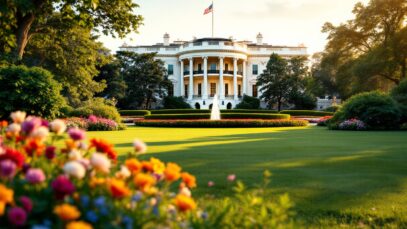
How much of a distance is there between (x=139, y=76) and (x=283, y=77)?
18995 mm

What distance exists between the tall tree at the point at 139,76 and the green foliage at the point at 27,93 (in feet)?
110

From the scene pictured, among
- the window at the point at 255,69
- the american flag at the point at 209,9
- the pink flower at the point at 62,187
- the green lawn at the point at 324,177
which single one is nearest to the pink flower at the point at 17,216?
the pink flower at the point at 62,187

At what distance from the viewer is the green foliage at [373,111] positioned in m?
21.0

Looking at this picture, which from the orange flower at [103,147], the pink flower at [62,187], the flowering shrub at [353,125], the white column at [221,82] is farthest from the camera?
the white column at [221,82]

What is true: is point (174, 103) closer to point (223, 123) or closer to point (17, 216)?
point (223, 123)

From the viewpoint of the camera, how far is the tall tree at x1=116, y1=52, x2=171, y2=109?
49.8 metres

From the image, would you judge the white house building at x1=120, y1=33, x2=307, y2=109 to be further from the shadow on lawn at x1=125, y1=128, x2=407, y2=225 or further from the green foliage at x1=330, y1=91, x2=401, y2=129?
the shadow on lawn at x1=125, y1=128, x2=407, y2=225

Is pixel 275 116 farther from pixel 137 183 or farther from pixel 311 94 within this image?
pixel 137 183

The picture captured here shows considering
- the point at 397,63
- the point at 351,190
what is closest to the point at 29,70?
the point at 351,190

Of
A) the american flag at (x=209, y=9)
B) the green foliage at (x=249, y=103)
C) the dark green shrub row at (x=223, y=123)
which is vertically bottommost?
the dark green shrub row at (x=223, y=123)

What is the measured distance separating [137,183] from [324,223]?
2.69 metres

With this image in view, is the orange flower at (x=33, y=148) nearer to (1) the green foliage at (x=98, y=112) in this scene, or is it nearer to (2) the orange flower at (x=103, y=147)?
(2) the orange flower at (x=103, y=147)

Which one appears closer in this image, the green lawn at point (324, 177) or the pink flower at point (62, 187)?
the pink flower at point (62, 187)

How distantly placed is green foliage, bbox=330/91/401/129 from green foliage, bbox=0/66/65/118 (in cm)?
1564
